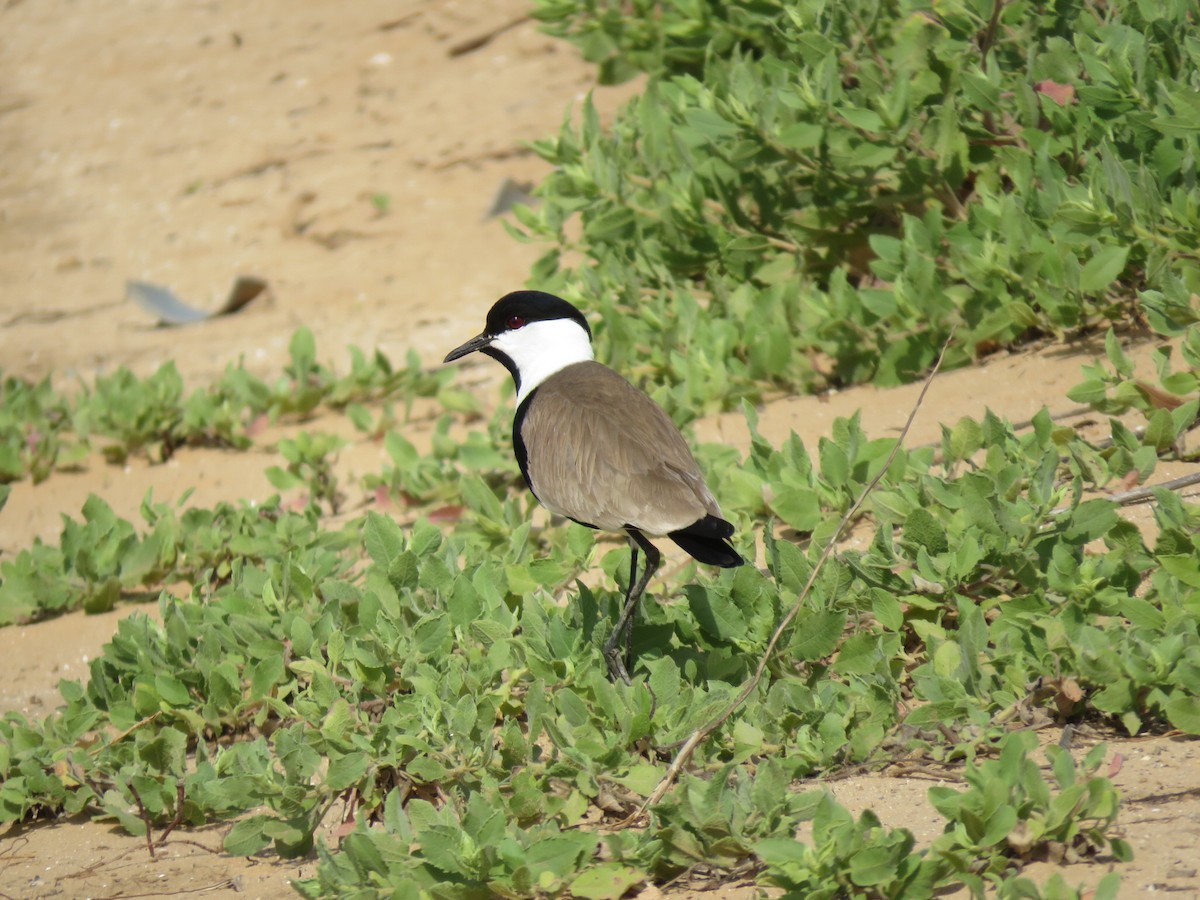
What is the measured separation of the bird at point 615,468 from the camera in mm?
3418

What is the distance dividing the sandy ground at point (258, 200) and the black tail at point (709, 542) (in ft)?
5.16

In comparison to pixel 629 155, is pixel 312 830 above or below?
below

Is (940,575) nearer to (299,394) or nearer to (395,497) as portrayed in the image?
(395,497)

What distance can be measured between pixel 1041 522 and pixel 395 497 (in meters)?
2.62

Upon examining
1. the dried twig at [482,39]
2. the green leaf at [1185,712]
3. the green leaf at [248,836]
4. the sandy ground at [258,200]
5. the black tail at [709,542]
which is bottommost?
the sandy ground at [258,200]

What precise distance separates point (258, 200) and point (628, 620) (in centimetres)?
601

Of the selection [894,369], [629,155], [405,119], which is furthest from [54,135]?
[894,369]

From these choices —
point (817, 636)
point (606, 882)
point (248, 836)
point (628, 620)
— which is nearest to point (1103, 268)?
point (817, 636)

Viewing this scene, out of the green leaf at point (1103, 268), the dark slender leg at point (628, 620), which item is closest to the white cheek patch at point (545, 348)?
the dark slender leg at point (628, 620)

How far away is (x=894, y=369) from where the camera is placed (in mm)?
5152

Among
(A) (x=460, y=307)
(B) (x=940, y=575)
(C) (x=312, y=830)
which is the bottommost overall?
(A) (x=460, y=307)

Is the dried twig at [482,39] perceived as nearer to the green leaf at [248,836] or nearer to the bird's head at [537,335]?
the bird's head at [537,335]

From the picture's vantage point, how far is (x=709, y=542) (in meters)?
3.37

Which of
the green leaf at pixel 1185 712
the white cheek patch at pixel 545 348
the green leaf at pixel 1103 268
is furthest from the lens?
the green leaf at pixel 1103 268
